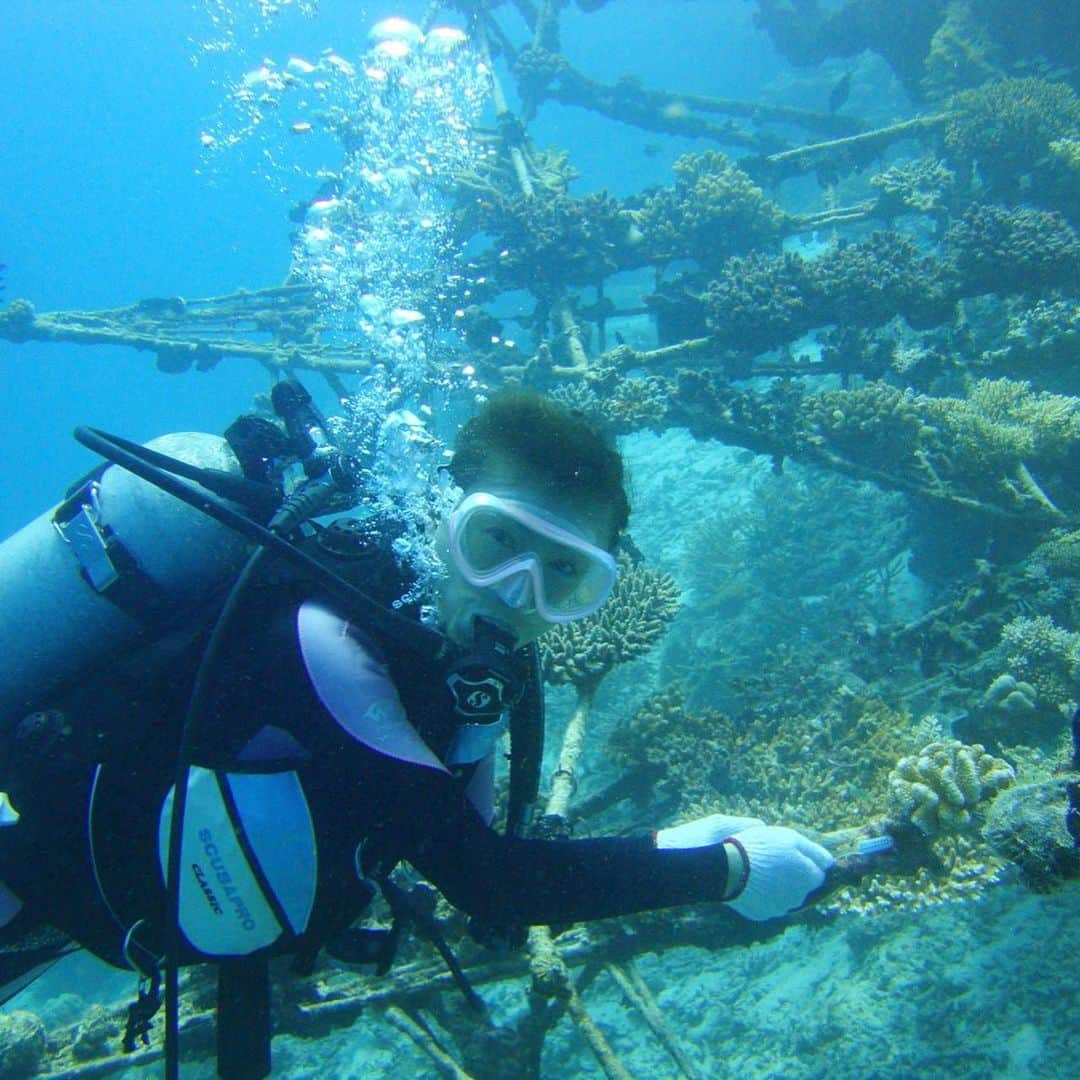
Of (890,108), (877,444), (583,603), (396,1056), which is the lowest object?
(396,1056)

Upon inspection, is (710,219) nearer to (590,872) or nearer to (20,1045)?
(590,872)

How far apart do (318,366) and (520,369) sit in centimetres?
460

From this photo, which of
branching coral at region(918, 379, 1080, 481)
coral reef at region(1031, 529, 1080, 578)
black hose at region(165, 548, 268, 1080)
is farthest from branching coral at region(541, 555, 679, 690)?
branching coral at region(918, 379, 1080, 481)

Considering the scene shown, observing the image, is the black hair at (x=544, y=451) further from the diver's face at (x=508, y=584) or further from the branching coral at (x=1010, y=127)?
the branching coral at (x=1010, y=127)

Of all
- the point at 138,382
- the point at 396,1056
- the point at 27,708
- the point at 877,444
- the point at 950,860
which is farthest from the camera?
the point at 138,382

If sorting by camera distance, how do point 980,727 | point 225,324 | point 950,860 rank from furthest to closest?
point 225,324
point 980,727
point 950,860

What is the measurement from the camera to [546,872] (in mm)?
2248

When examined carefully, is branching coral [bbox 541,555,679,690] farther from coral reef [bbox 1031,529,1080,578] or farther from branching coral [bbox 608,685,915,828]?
coral reef [bbox 1031,529,1080,578]

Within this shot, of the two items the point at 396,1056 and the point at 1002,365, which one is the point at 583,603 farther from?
the point at 1002,365

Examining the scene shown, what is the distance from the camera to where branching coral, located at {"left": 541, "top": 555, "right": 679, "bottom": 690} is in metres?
5.23

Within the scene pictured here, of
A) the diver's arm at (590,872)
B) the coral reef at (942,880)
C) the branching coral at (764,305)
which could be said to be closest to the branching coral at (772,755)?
the coral reef at (942,880)

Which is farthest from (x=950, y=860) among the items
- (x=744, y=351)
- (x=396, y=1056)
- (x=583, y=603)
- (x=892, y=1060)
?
(x=744, y=351)

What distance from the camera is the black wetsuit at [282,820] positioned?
6.66 ft

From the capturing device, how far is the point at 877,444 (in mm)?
8289
